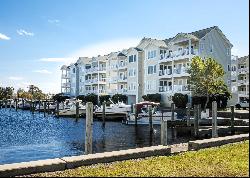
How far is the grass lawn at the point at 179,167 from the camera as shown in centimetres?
921

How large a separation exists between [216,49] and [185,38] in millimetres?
7092

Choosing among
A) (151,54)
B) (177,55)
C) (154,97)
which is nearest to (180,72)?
(177,55)

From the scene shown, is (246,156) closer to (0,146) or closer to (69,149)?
(69,149)

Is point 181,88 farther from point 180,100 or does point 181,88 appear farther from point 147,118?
point 147,118

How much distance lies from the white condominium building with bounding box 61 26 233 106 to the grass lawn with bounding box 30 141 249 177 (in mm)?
46337

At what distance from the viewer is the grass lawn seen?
9.21 meters

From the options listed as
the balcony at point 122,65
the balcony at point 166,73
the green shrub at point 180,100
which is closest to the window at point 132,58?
the balcony at point 122,65

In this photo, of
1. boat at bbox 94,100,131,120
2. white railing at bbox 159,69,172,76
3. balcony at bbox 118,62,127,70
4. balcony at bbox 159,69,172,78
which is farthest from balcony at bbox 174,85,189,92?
balcony at bbox 118,62,127,70

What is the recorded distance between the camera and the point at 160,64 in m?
66.4

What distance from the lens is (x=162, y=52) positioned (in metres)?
67.3

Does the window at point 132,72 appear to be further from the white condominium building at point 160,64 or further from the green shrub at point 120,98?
the green shrub at point 120,98

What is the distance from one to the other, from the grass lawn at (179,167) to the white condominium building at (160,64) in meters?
46.3

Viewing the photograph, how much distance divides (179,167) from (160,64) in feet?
187

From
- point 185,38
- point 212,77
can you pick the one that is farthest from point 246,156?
point 185,38
